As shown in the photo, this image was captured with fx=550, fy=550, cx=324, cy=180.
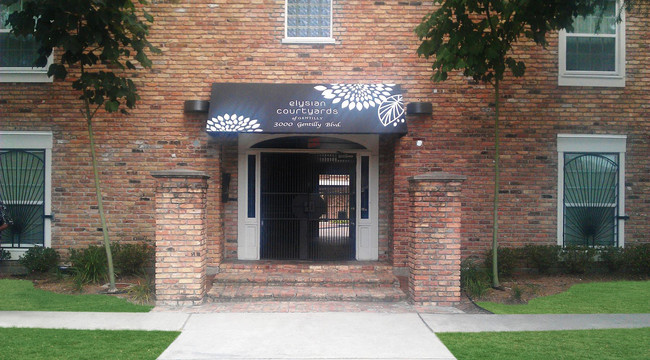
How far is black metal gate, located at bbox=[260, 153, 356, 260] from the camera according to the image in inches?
440

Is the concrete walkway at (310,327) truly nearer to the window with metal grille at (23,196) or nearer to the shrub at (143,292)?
the shrub at (143,292)

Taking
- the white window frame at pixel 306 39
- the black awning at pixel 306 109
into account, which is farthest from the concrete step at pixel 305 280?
the white window frame at pixel 306 39

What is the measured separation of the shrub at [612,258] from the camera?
1048 cm

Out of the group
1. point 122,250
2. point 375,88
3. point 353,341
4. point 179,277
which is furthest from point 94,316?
point 375,88

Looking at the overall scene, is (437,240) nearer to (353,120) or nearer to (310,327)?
(310,327)

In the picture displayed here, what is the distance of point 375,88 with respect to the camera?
10.2 m

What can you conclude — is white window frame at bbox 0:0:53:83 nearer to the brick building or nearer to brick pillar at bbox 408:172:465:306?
the brick building

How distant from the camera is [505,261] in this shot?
10.2 m

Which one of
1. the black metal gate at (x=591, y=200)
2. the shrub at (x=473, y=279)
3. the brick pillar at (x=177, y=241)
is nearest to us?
the brick pillar at (x=177, y=241)

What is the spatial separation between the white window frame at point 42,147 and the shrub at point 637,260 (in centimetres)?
1105

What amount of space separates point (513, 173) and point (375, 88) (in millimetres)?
3176

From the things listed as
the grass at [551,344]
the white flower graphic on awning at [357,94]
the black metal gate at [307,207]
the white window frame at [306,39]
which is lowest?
Answer: the grass at [551,344]

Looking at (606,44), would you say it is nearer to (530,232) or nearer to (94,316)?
(530,232)

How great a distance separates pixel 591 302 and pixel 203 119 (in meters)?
7.43
